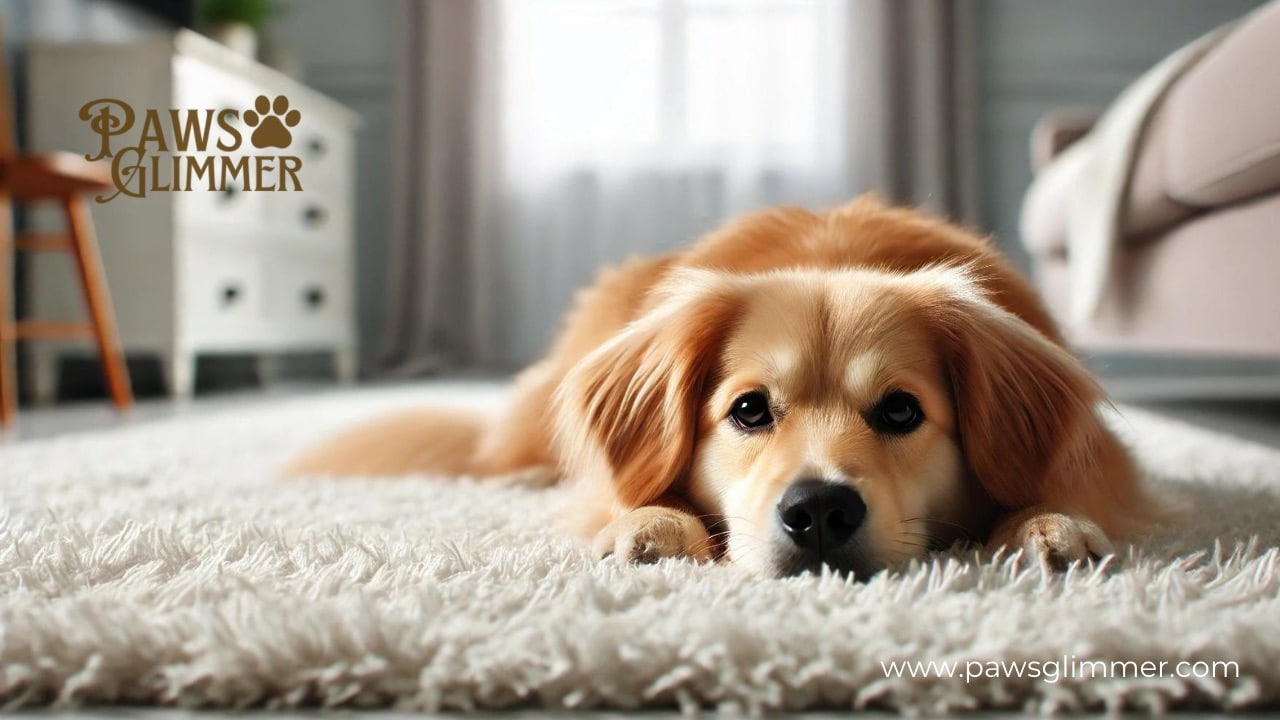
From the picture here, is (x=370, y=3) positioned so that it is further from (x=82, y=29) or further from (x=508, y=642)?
(x=508, y=642)

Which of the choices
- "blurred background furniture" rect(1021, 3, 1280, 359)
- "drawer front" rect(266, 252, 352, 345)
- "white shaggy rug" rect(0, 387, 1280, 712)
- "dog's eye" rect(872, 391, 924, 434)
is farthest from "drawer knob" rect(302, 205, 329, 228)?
"dog's eye" rect(872, 391, 924, 434)

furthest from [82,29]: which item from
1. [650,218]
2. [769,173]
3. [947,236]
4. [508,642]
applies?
[508,642]

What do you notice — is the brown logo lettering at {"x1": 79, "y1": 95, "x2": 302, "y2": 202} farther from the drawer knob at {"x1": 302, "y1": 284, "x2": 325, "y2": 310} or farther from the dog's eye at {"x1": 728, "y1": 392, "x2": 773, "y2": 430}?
the dog's eye at {"x1": 728, "y1": 392, "x2": 773, "y2": 430}

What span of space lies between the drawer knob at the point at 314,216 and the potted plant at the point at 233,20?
A: 0.78m

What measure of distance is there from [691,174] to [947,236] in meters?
4.32

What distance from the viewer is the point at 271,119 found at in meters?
3.99

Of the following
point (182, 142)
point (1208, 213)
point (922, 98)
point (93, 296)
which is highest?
point (922, 98)

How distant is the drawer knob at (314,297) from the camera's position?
16.4 feet

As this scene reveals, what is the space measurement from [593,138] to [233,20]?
76.7 inches

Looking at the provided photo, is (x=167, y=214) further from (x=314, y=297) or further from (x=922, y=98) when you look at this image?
(x=922, y=98)

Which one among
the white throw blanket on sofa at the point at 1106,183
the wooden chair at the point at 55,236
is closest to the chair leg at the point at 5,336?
the wooden chair at the point at 55,236

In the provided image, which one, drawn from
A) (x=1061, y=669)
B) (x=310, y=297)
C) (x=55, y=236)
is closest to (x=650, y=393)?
(x=1061, y=669)

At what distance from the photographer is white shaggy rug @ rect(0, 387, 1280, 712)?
28.2 inches

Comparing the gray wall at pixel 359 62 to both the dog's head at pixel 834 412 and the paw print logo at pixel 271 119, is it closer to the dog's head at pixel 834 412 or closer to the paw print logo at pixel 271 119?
the paw print logo at pixel 271 119
